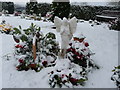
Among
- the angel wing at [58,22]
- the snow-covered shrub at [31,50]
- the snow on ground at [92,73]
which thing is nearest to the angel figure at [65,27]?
the angel wing at [58,22]

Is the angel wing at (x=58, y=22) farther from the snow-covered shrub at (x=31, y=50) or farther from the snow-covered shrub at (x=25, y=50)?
the snow-covered shrub at (x=25, y=50)

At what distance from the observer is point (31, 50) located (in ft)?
15.1

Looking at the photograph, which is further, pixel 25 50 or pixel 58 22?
pixel 25 50

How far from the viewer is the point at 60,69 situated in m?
3.76

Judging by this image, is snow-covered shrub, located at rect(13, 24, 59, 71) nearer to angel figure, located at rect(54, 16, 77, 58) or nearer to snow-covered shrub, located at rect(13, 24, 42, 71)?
snow-covered shrub, located at rect(13, 24, 42, 71)

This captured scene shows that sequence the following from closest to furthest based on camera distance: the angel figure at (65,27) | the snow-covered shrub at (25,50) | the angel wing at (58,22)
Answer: the angel figure at (65,27), the angel wing at (58,22), the snow-covered shrub at (25,50)

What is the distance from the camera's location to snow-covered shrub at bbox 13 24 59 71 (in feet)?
13.6

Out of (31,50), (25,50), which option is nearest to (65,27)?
(31,50)

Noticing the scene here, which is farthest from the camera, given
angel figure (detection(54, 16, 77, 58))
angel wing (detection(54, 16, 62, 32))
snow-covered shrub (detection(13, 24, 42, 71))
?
snow-covered shrub (detection(13, 24, 42, 71))

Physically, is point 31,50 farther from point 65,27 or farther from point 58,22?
point 65,27

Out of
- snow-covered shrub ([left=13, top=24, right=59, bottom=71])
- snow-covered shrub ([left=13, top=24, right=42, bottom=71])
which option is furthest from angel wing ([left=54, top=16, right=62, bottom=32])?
snow-covered shrub ([left=13, top=24, right=42, bottom=71])

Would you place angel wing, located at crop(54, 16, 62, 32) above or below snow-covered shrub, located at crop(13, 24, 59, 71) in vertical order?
above

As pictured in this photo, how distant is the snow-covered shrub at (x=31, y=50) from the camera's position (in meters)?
4.16

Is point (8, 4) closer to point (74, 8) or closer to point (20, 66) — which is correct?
point (74, 8)
